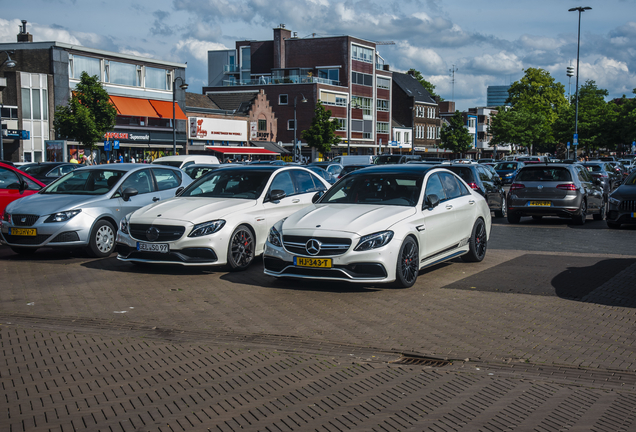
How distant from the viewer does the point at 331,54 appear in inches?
3164

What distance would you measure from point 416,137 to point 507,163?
57.1 metres

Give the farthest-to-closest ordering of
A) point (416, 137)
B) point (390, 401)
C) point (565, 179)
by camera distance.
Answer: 1. point (416, 137)
2. point (565, 179)
3. point (390, 401)

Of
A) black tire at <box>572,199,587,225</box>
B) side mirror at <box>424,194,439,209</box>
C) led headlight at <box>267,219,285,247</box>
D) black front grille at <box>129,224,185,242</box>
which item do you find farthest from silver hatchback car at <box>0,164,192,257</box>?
black tire at <box>572,199,587,225</box>

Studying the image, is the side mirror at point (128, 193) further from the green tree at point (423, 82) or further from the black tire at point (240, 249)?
the green tree at point (423, 82)

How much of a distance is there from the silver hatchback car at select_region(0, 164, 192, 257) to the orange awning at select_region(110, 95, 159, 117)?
133 feet

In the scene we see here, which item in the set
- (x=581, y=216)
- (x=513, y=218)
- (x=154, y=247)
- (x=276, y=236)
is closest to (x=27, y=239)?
(x=154, y=247)

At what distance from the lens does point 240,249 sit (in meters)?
9.91

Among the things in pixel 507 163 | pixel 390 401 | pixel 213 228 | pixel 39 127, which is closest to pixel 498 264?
pixel 213 228

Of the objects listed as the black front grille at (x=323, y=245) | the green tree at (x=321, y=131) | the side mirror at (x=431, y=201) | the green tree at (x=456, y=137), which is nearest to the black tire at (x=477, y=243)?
the side mirror at (x=431, y=201)

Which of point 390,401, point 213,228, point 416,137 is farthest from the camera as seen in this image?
point 416,137

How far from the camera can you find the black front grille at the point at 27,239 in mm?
10992

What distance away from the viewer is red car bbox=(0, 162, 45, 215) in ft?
46.8

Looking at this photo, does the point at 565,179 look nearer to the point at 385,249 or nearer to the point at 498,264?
the point at 498,264

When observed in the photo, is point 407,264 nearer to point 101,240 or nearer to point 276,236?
point 276,236
